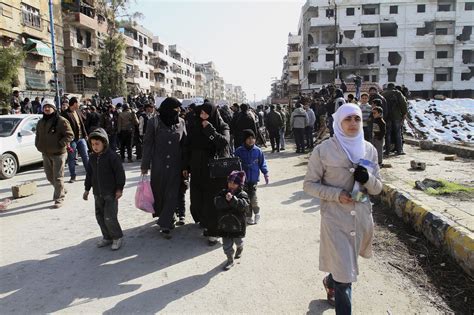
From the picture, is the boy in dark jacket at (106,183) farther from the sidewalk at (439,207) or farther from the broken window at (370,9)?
the broken window at (370,9)

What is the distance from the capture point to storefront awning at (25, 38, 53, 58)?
88.2 ft

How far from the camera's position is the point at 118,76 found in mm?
36125

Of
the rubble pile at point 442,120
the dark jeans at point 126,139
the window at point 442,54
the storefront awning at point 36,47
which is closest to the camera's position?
the dark jeans at point 126,139

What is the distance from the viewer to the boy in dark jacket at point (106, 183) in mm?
4637

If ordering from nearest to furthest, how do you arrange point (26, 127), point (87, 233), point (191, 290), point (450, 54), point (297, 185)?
1. point (191, 290)
2. point (87, 233)
3. point (297, 185)
4. point (26, 127)
5. point (450, 54)

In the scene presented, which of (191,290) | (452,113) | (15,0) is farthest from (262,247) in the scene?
(15,0)

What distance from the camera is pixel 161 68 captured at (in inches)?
2707

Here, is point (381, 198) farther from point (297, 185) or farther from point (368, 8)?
point (368, 8)

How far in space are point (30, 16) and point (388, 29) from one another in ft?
137

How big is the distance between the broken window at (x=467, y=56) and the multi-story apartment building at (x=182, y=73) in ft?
170

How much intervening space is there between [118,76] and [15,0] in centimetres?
1145

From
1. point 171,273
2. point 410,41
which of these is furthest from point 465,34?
point 171,273

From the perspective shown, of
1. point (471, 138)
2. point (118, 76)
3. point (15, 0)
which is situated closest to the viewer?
point (471, 138)

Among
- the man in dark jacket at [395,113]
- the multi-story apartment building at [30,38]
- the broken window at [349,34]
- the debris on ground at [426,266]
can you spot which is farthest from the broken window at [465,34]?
the debris on ground at [426,266]
